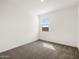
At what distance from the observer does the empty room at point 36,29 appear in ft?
8.13

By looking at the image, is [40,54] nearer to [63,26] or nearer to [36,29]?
[63,26]

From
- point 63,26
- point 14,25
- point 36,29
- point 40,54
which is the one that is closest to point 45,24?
point 36,29

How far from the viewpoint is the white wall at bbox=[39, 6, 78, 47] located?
3.06 metres

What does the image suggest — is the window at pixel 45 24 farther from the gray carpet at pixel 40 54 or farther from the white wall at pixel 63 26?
the gray carpet at pixel 40 54

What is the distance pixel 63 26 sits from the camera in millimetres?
3457

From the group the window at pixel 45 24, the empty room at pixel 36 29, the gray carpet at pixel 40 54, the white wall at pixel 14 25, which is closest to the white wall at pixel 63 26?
the empty room at pixel 36 29

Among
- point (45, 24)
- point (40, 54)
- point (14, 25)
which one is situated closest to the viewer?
point (40, 54)

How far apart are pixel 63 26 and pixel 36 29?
2203 mm

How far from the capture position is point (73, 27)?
10.1 ft

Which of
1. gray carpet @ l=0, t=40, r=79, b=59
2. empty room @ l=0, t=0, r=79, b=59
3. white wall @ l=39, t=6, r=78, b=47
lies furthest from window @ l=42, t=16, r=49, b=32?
gray carpet @ l=0, t=40, r=79, b=59

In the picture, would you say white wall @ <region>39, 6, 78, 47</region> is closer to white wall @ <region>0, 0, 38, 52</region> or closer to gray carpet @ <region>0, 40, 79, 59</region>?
gray carpet @ <region>0, 40, 79, 59</region>

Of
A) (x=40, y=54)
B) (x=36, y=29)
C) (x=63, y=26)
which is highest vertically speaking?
(x=63, y=26)

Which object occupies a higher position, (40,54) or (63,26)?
(63,26)

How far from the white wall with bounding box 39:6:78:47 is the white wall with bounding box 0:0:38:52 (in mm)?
1636
